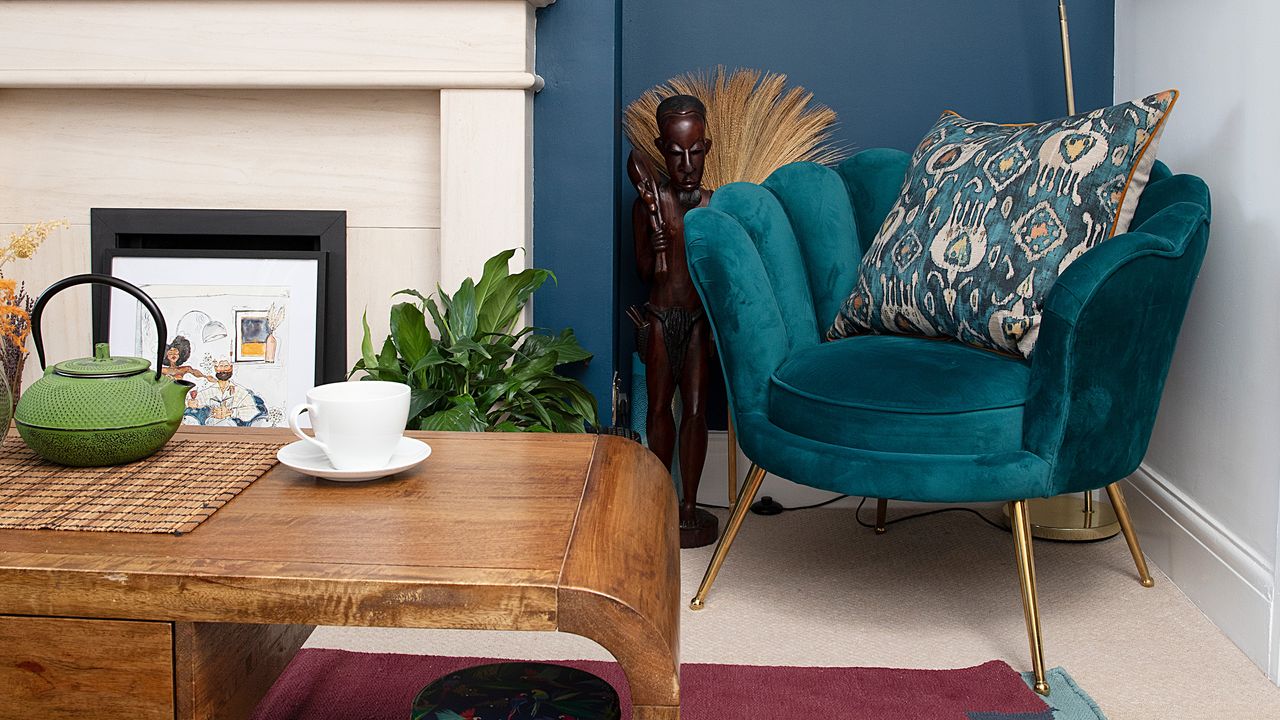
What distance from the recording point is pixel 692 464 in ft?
8.02

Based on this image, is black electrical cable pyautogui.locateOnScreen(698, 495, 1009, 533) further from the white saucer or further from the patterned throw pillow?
the white saucer

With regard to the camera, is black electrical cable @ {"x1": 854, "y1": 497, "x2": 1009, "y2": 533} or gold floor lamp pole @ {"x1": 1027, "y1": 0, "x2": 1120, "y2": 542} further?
black electrical cable @ {"x1": 854, "y1": 497, "x2": 1009, "y2": 533}

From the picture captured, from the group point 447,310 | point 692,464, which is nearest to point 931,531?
point 692,464

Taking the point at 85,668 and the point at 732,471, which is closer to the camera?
the point at 85,668

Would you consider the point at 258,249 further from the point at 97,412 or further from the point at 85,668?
the point at 85,668

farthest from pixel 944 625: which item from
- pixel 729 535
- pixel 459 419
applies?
pixel 459 419

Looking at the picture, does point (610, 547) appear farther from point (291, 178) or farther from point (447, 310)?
point (291, 178)

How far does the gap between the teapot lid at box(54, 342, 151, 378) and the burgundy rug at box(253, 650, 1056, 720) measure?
2.07 feet

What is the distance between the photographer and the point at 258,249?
99.6 inches

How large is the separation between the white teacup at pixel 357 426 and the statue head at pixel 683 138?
1384 mm

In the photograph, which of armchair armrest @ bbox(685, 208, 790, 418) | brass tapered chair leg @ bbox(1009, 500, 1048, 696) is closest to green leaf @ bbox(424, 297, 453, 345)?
armchair armrest @ bbox(685, 208, 790, 418)

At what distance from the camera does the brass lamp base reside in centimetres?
236

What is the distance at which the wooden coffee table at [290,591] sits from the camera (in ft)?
2.57

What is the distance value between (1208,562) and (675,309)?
1.16 m
